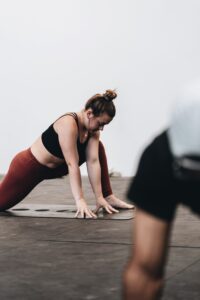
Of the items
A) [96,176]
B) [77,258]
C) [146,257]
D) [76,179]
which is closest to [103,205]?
[96,176]

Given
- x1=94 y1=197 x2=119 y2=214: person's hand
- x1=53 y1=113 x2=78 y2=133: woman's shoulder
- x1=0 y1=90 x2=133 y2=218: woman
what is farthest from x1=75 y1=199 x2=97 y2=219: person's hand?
x1=53 y1=113 x2=78 y2=133: woman's shoulder

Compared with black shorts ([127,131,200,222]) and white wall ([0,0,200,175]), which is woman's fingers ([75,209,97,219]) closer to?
white wall ([0,0,200,175])

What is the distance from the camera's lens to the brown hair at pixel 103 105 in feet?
12.2

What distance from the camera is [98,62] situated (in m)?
5.97

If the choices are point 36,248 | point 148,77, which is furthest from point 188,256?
point 148,77

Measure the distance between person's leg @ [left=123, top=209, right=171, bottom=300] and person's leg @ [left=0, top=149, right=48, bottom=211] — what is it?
2.56 m

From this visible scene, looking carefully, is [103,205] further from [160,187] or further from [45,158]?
[160,187]

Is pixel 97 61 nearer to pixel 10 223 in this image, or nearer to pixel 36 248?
pixel 10 223

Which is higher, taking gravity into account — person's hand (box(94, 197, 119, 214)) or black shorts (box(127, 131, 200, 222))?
black shorts (box(127, 131, 200, 222))

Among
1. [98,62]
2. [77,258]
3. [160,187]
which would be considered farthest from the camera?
[98,62]

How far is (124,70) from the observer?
5855 mm

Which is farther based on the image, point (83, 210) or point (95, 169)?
point (95, 169)

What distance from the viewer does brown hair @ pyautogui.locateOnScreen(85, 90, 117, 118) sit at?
147 inches

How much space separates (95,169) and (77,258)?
1.20 metres
